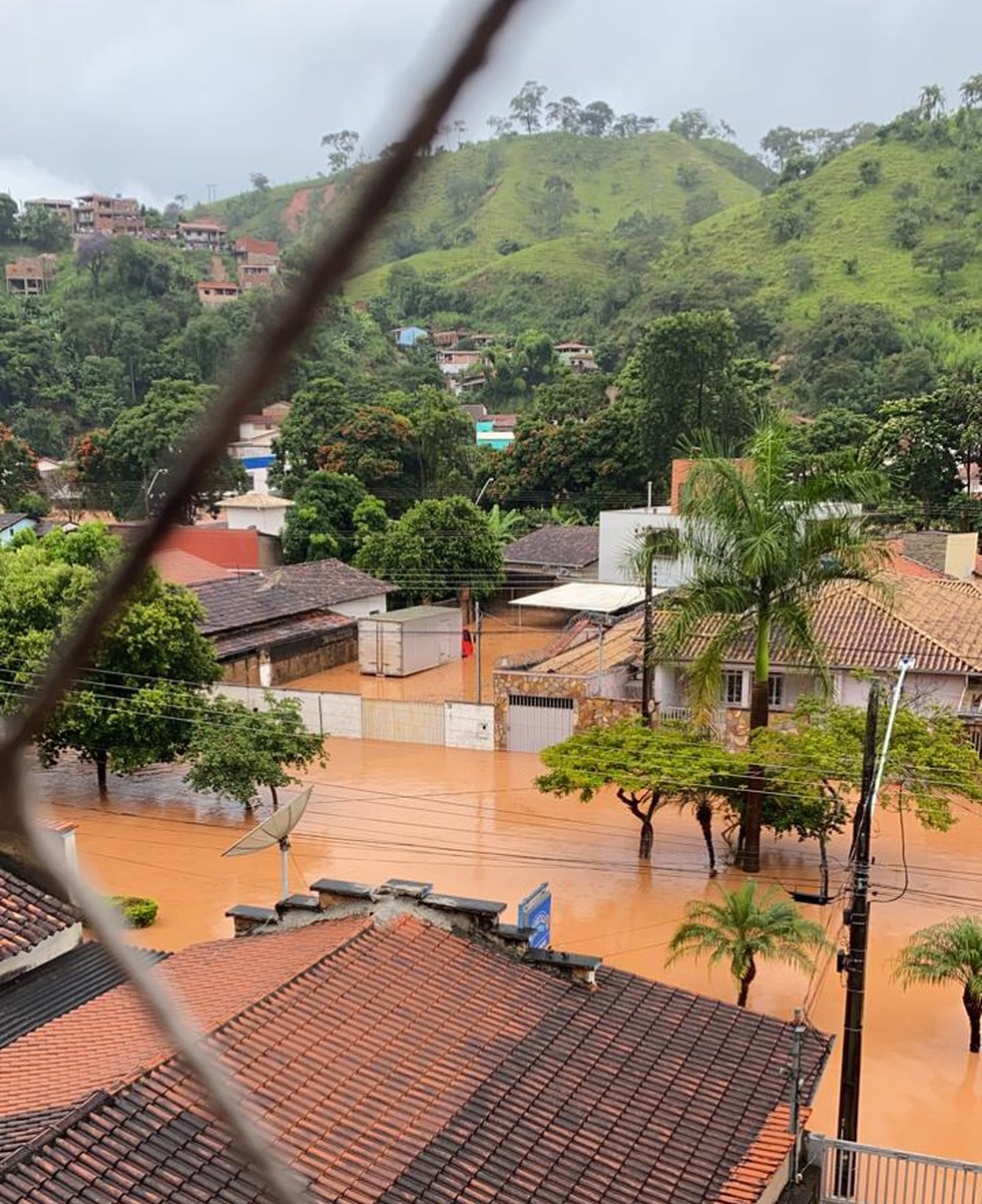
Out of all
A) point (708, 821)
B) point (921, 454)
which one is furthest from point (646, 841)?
point (921, 454)

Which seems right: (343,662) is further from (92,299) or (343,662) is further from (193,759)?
(92,299)

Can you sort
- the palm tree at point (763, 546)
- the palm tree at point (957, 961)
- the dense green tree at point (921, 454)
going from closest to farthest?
the palm tree at point (957, 961)
the palm tree at point (763, 546)
the dense green tree at point (921, 454)

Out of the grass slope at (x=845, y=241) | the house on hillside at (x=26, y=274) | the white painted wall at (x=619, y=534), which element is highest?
the grass slope at (x=845, y=241)

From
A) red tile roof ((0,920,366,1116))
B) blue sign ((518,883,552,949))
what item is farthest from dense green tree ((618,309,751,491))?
red tile roof ((0,920,366,1116))

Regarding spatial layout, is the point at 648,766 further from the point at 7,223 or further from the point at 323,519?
the point at 7,223

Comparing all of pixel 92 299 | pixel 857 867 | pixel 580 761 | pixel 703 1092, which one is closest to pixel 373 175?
pixel 92 299

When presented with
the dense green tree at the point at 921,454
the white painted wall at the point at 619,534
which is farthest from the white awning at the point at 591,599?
the dense green tree at the point at 921,454

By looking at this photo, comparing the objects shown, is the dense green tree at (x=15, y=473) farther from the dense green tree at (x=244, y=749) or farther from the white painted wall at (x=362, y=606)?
the dense green tree at (x=244, y=749)
